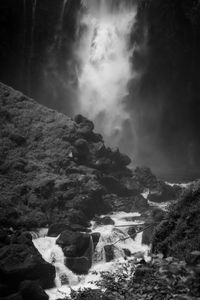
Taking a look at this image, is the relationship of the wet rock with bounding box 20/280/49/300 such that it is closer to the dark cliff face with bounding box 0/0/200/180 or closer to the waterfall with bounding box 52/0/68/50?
the dark cliff face with bounding box 0/0/200/180

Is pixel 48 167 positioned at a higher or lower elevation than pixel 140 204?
higher

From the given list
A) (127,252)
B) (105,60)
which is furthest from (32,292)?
(105,60)

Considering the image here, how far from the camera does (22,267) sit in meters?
13.8

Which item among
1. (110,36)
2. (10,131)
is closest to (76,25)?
(110,36)

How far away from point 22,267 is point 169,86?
33.5 metres

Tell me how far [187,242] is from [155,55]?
125ft

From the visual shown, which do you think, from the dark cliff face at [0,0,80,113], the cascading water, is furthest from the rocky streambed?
the cascading water

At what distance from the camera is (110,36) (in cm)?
4056

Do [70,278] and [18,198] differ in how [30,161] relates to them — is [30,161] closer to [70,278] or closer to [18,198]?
[18,198]

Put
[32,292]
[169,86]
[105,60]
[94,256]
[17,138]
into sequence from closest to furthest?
[32,292]
[94,256]
[17,138]
[105,60]
[169,86]

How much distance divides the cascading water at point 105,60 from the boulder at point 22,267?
28744mm

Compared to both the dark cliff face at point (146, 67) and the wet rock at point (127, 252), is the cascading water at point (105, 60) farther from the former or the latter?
the wet rock at point (127, 252)

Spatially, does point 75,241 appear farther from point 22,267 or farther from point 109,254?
point 22,267

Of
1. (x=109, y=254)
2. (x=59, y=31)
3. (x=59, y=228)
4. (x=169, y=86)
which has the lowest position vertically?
(x=109, y=254)
